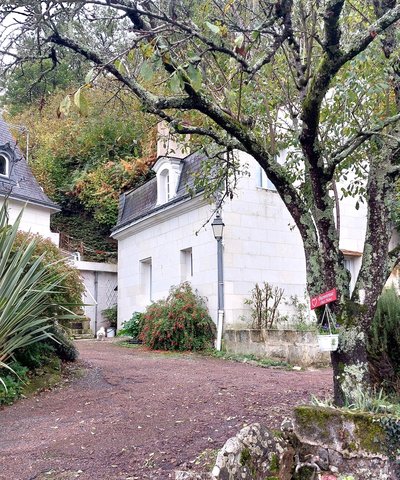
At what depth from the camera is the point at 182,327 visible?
10.4m

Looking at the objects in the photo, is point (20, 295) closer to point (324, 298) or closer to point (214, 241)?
point (324, 298)

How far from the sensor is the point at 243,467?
2887mm

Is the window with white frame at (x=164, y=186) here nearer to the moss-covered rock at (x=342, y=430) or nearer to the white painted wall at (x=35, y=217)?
the white painted wall at (x=35, y=217)

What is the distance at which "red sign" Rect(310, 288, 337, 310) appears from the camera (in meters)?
3.83

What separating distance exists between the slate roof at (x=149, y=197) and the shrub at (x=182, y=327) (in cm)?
258

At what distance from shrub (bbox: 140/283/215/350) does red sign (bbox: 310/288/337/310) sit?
667cm

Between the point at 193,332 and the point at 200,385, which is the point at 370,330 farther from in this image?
the point at 193,332

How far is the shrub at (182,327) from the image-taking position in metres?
10.5

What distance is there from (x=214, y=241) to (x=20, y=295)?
573 cm

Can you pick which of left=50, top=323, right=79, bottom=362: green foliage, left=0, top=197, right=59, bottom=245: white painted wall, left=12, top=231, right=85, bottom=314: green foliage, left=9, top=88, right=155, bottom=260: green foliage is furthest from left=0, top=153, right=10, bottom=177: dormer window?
left=50, top=323, right=79, bottom=362: green foliage

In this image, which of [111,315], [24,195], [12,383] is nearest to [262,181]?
[24,195]

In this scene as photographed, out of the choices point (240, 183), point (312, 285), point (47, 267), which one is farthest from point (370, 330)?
point (240, 183)

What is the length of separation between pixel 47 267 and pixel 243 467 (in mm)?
4286

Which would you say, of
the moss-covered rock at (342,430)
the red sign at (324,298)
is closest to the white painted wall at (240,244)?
the red sign at (324,298)
